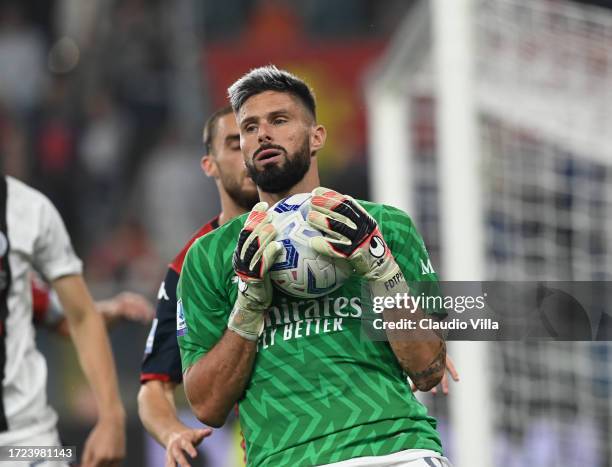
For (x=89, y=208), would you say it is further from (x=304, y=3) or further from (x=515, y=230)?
(x=515, y=230)

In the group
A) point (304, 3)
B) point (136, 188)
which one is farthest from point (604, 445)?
point (304, 3)

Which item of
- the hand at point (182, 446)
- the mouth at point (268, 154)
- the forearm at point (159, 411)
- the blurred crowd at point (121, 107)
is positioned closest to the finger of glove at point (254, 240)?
the mouth at point (268, 154)

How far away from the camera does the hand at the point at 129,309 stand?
4.80 metres

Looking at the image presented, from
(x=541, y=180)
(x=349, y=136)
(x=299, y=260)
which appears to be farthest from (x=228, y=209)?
(x=349, y=136)

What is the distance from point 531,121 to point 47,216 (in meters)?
3.56

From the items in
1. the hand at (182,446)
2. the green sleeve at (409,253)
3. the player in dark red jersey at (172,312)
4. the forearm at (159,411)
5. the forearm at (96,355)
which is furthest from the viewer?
the forearm at (96,355)

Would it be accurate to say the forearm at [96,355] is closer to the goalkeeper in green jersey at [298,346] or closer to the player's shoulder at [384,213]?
the goalkeeper in green jersey at [298,346]

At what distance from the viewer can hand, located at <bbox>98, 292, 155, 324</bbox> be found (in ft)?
15.7

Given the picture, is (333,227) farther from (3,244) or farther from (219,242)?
(3,244)

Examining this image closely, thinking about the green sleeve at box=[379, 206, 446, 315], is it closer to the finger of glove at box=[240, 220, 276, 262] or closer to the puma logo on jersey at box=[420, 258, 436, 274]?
the puma logo on jersey at box=[420, 258, 436, 274]

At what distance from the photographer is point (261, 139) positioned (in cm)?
334

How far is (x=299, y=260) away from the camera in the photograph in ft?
10.1

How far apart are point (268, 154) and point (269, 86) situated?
0.24 metres

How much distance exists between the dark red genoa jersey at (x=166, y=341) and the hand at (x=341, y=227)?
1319mm
